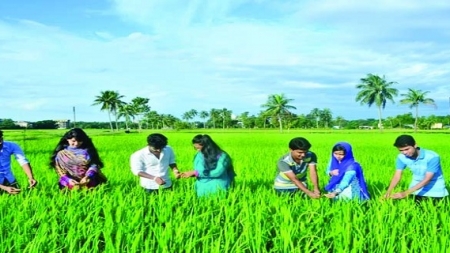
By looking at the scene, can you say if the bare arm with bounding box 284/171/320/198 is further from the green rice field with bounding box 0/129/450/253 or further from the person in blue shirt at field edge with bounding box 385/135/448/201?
the person in blue shirt at field edge with bounding box 385/135/448/201

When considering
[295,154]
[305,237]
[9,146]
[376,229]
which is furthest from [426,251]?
[9,146]

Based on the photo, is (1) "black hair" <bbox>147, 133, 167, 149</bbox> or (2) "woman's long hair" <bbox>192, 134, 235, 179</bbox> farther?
(1) "black hair" <bbox>147, 133, 167, 149</bbox>

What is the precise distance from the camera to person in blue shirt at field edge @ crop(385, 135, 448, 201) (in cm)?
440

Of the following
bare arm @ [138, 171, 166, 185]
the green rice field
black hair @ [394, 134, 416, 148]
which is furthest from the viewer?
bare arm @ [138, 171, 166, 185]

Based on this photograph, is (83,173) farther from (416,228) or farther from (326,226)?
(416,228)

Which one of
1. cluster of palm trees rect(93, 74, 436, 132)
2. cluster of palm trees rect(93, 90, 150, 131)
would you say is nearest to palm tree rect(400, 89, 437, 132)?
cluster of palm trees rect(93, 74, 436, 132)

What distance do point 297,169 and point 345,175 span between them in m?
0.52

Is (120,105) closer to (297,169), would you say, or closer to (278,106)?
(278,106)

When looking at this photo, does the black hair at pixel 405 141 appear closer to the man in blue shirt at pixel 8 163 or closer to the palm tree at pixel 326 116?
the man in blue shirt at pixel 8 163

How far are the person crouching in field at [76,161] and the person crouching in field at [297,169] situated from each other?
2.02m

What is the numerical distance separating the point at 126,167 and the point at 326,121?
98.8 meters

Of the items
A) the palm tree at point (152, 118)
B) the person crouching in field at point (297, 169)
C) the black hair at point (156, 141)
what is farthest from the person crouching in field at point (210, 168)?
the palm tree at point (152, 118)

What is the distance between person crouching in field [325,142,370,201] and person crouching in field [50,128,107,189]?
255 cm

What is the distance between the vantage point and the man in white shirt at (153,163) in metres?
5.22
